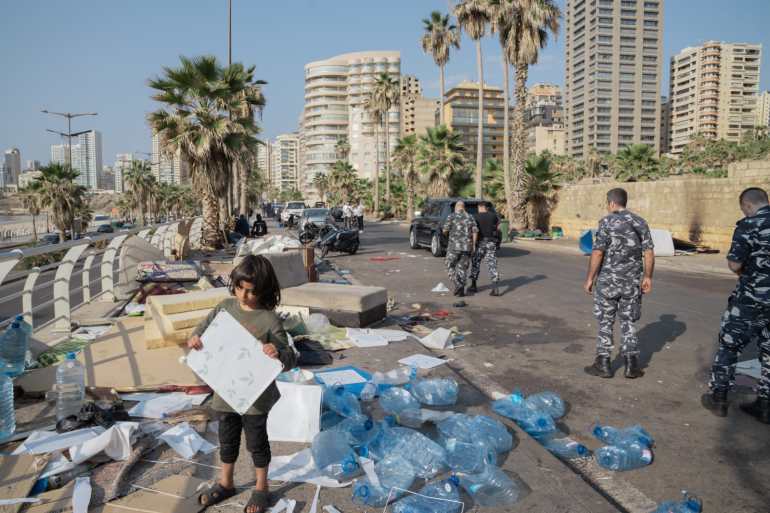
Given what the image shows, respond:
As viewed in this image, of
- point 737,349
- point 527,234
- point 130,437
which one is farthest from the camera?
point 527,234

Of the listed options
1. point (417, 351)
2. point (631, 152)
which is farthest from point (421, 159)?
point (417, 351)

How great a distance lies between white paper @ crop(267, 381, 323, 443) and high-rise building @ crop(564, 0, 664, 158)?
16993 centimetres

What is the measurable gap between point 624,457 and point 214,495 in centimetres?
259

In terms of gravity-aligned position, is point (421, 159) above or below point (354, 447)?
above

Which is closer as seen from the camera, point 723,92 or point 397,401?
point 397,401

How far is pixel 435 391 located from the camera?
452 cm

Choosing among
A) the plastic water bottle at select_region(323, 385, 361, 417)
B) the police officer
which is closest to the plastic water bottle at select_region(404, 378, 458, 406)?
the plastic water bottle at select_region(323, 385, 361, 417)

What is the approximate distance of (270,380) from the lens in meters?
2.69

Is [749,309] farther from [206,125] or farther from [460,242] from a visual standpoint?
[206,125]

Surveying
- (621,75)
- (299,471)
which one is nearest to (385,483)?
(299,471)

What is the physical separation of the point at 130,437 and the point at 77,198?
4684cm

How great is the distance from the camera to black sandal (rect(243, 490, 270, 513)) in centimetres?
282

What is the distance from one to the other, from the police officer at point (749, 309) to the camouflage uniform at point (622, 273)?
2.78ft

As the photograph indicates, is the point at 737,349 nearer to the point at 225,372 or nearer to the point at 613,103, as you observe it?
the point at 225,372
